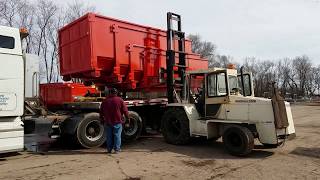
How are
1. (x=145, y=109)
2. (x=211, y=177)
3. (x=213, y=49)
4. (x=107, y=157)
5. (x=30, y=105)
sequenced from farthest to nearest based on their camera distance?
(x=213, y=49)
(x=145, y=109)
(x=30, y=105)
(x=107, y=157)
(x=211, y=177)

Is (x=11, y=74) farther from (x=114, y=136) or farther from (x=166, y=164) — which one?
(x=166, y=164)

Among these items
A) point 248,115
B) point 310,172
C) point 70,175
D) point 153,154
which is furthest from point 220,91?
point 70,175

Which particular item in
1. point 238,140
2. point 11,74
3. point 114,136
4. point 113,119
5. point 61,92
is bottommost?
point 238,140

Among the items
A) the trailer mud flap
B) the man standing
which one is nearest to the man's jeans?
the man standing

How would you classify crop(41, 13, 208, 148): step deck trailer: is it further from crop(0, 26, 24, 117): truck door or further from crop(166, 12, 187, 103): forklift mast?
crop(0, 26, 24, 117): truck door

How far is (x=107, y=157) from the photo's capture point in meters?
9.64

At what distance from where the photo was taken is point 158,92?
1345 cm

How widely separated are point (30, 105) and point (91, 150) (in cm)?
208

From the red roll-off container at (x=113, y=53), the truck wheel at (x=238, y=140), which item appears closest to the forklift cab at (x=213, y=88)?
the truck wheel at (x=238, y=140)

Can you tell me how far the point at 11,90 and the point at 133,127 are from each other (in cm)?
430

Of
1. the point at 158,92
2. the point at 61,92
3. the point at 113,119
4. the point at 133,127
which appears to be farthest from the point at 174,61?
the point at 61,92

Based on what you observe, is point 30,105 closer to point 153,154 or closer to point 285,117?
point 153,154

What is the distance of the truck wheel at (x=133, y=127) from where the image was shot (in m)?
12.2

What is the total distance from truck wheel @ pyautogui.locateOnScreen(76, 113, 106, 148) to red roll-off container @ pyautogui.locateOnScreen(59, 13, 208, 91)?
4.63ft
